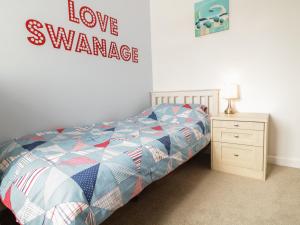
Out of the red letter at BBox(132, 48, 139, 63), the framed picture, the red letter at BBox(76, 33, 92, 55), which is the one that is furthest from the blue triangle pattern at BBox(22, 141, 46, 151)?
the framed picture

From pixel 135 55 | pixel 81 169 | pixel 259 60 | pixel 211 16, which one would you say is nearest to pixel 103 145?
pixel 81 169

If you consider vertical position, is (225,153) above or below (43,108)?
below

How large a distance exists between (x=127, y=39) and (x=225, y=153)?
1.97 m

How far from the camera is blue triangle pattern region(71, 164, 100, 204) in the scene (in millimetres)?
879

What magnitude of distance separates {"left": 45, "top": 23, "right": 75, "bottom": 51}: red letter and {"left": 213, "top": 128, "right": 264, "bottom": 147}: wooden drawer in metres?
1.83

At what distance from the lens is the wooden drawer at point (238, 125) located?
1857 mm

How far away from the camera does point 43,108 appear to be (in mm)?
1846

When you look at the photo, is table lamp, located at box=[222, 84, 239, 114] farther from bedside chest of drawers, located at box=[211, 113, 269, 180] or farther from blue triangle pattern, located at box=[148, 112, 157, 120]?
blue triangle pattern, located at box=[148, 112, 157, 120]

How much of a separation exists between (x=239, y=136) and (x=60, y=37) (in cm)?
210

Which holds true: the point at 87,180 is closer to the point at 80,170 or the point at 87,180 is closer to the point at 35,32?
Result: the point at 80,170

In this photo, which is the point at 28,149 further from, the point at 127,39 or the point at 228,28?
the point at 228,28

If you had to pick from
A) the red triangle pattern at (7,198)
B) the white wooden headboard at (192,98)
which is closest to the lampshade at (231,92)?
the white wooden headboard at (192,98)

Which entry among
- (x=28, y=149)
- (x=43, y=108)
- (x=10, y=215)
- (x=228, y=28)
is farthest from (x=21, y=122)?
(x=228, y=28)

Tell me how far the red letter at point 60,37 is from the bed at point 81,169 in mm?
873
